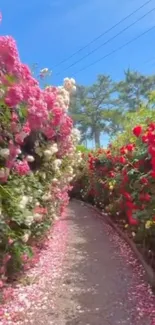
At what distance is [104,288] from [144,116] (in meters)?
4.41

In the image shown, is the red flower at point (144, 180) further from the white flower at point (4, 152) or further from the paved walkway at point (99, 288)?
the white flower at point (4, 152)

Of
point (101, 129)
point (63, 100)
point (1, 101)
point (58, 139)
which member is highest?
point (101, 129)

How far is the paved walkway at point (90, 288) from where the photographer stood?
367 centimetres

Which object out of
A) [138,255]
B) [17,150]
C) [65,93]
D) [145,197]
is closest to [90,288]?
[145,197]

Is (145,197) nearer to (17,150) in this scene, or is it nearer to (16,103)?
(17,150)

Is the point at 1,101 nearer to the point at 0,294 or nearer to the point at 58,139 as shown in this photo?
the point at 0,294

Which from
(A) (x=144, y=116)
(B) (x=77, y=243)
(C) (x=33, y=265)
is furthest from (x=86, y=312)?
(A) (x=144, y=116)

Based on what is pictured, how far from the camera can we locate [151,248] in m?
5.04

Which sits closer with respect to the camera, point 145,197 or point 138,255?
point 145,197

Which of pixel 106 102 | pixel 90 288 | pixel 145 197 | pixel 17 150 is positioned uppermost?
pixel 106 102

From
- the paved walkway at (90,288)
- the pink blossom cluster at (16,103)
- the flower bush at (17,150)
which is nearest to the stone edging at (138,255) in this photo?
the paved walkway at (90,288)

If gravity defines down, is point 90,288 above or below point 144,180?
below

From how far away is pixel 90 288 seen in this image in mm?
4445

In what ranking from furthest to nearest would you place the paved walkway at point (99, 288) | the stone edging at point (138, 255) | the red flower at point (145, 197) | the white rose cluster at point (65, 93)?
1. the white rose cluster at point (65, 93)
2. the stone edging at point (138, 255)
3. the red flower at point (145, 197)
4. the paved walkway at point (99, 288)
